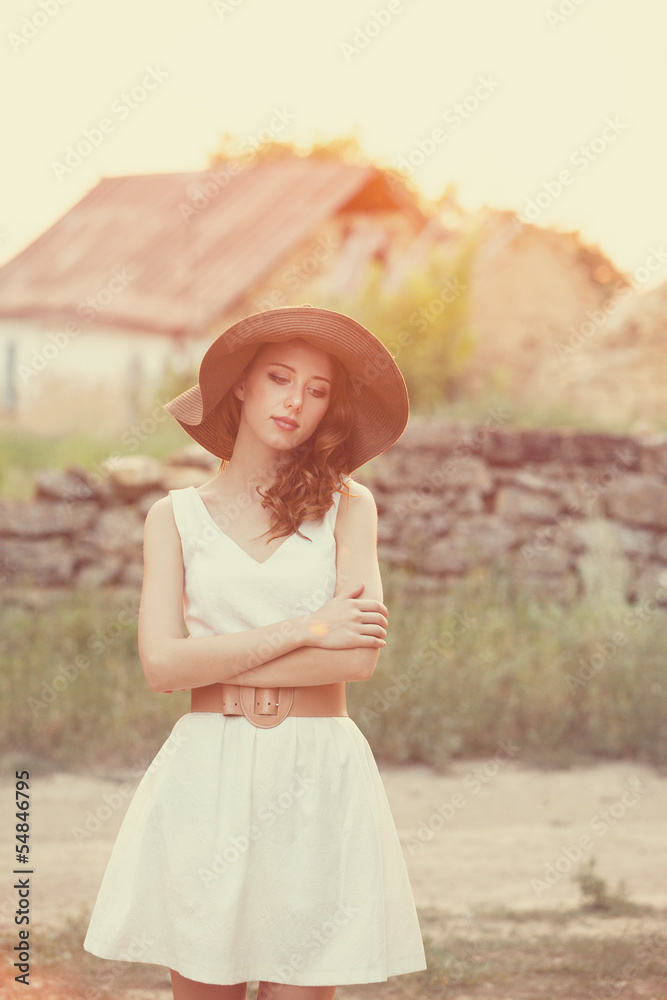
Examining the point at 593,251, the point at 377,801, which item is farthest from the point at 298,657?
the point at 593,251

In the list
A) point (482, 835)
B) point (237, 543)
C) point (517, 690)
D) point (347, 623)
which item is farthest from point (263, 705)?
point (517, 690)

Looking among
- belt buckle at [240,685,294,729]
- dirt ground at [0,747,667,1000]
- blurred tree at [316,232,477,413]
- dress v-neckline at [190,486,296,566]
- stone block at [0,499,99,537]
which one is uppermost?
blurred tree at [316,232,477,413]

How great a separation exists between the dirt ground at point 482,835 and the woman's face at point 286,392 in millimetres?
2612

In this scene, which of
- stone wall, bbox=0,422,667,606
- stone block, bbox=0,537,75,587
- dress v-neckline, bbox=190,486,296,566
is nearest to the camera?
dress v-neckline, bbox=190,486,296,566

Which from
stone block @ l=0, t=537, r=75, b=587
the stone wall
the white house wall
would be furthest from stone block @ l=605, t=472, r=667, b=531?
the white house wall

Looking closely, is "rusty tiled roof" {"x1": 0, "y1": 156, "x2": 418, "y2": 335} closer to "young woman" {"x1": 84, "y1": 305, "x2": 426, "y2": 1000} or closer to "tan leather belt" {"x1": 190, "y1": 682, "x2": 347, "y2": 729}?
"young woman" {"x1": 84, "y1": 305, "x2": 426, "y2": 1000}

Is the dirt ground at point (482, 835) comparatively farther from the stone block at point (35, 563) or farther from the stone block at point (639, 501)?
the stone block at point (639, 501)

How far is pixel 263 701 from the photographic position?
6.95ft

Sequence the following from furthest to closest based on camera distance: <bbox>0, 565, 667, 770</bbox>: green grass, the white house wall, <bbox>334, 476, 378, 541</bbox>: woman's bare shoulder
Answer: the white house wall → <bbox>0, 565, 667, 770</bbox>: green grass → <bbox>334, 476, 378, 541</bbox>: woman's bare shoulder

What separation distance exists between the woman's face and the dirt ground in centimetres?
261

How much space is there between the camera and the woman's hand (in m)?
2.11

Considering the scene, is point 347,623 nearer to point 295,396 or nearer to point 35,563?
point 295,396

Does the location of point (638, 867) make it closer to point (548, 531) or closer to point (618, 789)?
point (618, 789)

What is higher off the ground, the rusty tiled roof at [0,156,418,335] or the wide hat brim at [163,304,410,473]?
the rusty tiled roof at [0,156,418,335]
